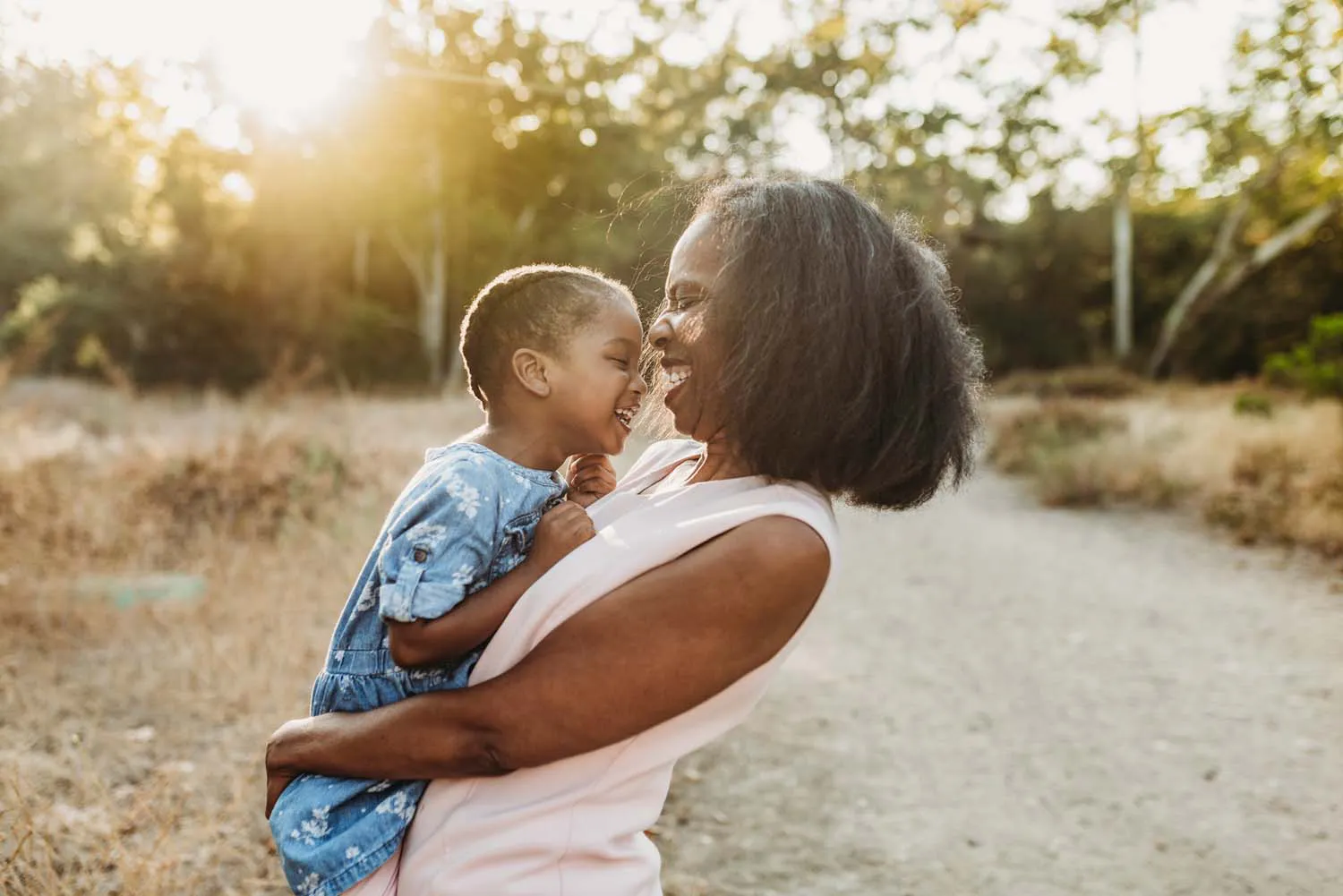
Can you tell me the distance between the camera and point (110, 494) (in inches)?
254

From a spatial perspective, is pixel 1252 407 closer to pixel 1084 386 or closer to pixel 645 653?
pixel 1084 386

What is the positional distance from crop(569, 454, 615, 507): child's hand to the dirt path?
0.68 m

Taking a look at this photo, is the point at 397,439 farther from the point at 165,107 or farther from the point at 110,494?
the point at 165,107

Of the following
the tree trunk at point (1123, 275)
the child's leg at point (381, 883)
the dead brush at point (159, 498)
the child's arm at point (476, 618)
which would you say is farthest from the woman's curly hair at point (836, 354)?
the tree trunk at point (1123, 275)

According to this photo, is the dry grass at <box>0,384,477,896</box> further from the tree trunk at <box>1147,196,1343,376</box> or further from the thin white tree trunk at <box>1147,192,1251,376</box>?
the thin white tree trunk at <box>1147,192,1251,376</box>

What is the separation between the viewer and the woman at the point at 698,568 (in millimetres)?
1343

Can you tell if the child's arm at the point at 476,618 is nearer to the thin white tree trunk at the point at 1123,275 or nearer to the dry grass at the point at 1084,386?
the dry grass at the point at 1084,386

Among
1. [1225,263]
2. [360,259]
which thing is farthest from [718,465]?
[360,259]

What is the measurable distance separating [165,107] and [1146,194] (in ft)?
72.4

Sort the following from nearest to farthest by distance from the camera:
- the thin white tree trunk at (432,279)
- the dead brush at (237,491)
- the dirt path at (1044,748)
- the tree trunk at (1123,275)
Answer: the dirt path at (1044,748) < the dead brush at (237,491) < the tree trunk at (1123,275) < the thin white tree trunk at (432,279)

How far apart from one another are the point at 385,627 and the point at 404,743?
213mm

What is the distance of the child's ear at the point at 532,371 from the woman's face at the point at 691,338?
20cm

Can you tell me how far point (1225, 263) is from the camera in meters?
22.7

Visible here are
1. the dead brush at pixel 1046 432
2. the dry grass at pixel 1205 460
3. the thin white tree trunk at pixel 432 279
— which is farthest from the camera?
the thin white tree trunk at pixel 432 279
